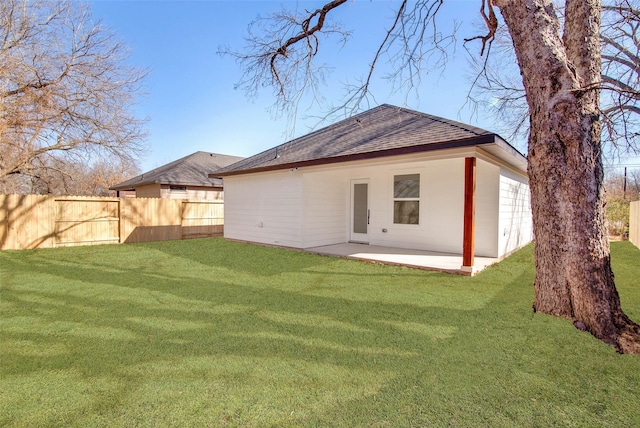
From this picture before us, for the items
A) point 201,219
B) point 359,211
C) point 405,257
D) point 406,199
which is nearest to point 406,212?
point 406,199

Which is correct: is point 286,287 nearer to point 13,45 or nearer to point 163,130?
point 13,45

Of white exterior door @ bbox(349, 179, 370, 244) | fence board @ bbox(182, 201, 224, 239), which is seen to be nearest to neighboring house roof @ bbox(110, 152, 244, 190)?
fence board @ bbox(182, 201, 224, 239)

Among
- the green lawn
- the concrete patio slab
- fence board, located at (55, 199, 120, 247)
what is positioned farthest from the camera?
fence board, located at (55, 199, 120, 247)

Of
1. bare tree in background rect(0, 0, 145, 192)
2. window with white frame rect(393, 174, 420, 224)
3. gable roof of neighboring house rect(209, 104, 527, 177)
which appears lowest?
window with white frame rect(393, 174, 420, 224)

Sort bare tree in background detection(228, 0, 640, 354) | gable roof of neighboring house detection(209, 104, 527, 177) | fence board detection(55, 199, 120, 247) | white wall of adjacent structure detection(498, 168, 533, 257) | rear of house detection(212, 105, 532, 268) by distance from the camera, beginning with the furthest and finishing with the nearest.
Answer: fence board detection(55, 199, 120, 247) → white wall of adjacent structure detection(498, 168, 533, 257) → rear of house detection(212, 105, 532, 268) → gable roof of neighboring house detection(209, 104, 527, 177) → bare tree in background detection(228, 0, 640, 354)

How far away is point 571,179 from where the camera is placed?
3.28 meters

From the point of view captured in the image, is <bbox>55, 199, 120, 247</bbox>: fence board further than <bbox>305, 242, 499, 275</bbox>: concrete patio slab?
Yes

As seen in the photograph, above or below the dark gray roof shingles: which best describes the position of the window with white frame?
below

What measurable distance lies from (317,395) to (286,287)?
9.73 feet

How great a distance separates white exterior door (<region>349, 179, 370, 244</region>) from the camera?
9.65m

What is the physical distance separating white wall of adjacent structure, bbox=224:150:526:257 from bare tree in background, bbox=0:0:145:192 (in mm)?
6311

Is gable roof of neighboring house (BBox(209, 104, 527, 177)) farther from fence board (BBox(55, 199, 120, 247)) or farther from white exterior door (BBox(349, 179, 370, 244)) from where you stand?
fence board (BBox(55, 199, 120, 247))

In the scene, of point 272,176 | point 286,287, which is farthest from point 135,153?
point 286,287

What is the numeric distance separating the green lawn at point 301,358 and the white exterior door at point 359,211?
4.57 m
